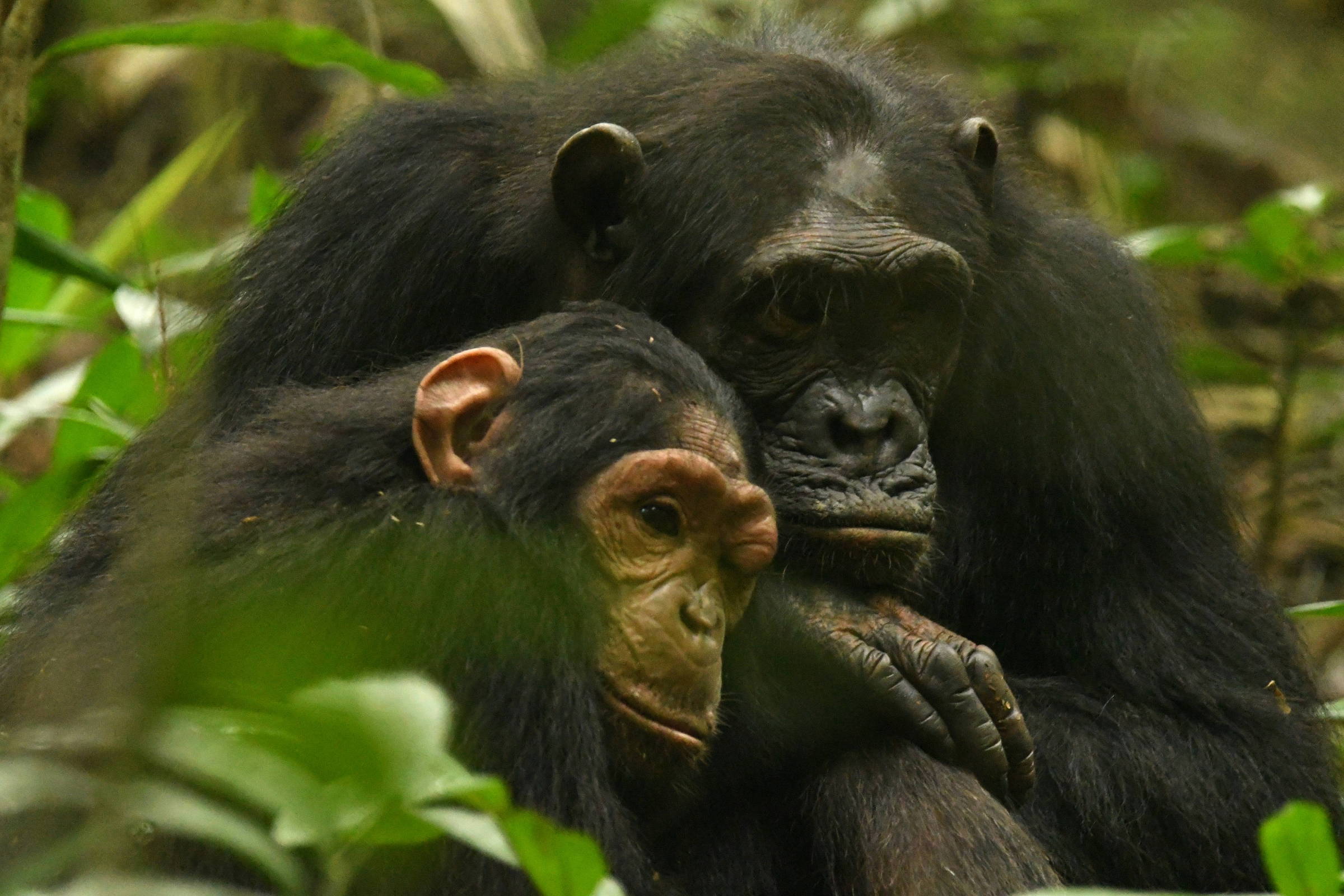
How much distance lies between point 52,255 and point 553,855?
3.71 m

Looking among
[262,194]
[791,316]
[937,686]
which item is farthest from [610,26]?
[937,686]

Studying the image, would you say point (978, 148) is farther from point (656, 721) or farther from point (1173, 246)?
point (1173, 246)

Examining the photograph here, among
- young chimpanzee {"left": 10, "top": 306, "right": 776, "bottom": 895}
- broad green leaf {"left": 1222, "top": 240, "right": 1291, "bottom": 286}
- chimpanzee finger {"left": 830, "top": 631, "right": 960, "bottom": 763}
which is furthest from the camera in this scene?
broad green leaf {"left": 1222, "top": 240, "right": 1291, "bottom": 286}

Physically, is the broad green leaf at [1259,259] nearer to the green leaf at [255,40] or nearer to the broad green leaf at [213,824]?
the green leaf at [255,40]

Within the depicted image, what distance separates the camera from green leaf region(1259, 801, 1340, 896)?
221 cm

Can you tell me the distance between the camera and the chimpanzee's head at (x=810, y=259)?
Result: 4191 mm

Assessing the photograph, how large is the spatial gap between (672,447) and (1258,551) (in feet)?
12.5

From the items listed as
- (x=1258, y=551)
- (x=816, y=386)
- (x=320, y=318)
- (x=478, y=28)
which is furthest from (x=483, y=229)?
(x=1258, y=551)

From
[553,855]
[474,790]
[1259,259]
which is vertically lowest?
[1259,259]

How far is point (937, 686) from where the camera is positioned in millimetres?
4082

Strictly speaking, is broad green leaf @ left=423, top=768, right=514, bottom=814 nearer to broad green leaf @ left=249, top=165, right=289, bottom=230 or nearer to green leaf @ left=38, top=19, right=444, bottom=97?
green leaf @ left=38, top=19, right=444, bottom=97

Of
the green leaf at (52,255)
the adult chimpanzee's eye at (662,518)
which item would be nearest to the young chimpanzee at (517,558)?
the adult chimpanzee's eye at (662,518)

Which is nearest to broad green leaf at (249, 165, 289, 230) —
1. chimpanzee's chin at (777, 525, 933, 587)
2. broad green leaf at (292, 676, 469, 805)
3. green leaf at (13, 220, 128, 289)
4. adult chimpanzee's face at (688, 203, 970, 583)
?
green leaf at (13, 220, 128, 289)

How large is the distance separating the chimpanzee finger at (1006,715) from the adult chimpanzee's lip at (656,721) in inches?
36.5
